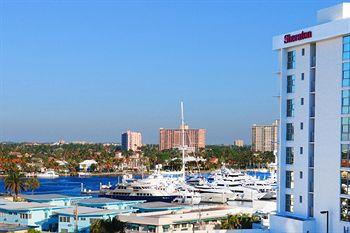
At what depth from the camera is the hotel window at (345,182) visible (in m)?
27.8

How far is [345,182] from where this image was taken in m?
28.0

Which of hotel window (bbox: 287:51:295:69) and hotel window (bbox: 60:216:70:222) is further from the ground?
hotel window (bbox: 287:51:295:69)

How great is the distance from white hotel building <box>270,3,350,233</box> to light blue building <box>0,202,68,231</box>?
60.6ft

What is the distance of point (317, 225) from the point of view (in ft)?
97.1

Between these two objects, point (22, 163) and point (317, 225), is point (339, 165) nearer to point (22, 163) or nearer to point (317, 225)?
point (317, 225)

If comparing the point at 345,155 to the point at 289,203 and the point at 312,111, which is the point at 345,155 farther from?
the point at 289,203

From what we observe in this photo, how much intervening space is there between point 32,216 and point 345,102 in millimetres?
24436

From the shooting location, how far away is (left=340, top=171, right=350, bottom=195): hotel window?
27844 mm

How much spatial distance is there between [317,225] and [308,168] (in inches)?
100

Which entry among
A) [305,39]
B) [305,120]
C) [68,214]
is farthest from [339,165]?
[68,214]

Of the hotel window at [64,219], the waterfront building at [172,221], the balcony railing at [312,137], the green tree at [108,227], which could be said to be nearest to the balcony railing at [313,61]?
the balcony railing at [312,137]

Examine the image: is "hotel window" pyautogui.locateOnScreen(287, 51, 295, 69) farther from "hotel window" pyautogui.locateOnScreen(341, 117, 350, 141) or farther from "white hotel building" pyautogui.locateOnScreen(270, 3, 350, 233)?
"hotel window" pyautogui.locateOnScreen(341, 117, 350, 141)

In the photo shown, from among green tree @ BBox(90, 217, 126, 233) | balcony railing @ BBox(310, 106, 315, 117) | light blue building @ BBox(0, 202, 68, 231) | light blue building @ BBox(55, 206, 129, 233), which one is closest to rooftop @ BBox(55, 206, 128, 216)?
light blue building @ BBox(55, 206, 129, 233)

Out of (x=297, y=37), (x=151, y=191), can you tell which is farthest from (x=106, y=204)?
(x=151, y=191)
